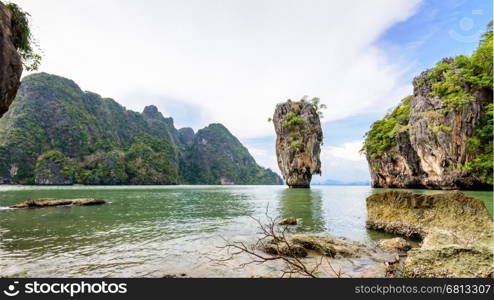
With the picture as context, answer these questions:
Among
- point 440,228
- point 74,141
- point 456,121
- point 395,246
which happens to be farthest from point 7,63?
point 74,141

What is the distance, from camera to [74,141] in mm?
111438

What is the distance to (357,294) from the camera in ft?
12.0

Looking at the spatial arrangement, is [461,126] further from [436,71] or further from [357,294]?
[357,294]

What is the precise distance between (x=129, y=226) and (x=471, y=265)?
13.8 m

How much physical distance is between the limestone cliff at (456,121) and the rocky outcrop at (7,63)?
46.1 meters

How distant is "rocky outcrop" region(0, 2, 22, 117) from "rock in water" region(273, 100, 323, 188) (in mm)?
53298

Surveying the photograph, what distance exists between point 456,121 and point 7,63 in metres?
47.5

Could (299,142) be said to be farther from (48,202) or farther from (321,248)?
(321,248)

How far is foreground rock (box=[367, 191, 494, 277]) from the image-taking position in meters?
5.10

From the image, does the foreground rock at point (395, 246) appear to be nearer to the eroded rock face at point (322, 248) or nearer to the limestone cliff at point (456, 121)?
the eroded rock face at point (322, 248)

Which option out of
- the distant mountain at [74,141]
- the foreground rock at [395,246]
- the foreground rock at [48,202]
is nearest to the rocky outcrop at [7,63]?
the foreground rock at [48,202]

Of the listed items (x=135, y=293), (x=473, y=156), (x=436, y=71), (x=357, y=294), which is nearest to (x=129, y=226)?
(x=135, y=293)

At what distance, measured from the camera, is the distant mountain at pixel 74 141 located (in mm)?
90688

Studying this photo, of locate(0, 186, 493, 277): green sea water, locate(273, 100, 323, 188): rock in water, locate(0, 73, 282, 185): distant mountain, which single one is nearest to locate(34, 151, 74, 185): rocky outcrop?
locate(0, 73, 282, 185): distant mountain
